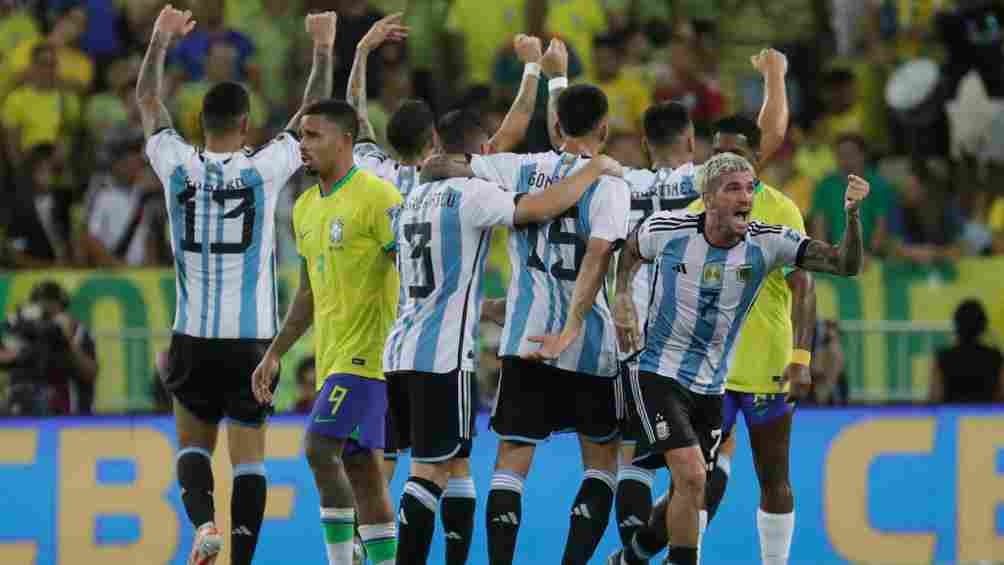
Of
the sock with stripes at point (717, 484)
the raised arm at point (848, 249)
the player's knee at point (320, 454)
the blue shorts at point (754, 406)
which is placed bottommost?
the sock with stripes at point (717, 484)

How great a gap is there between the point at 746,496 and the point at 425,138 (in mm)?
3526

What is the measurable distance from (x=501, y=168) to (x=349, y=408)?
142 cm

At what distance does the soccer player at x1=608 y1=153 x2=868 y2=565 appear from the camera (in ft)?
34.3

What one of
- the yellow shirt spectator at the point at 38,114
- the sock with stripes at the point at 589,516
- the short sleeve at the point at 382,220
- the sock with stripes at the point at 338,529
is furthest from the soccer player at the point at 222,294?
the yellow shirt spectator at the point at 38,114

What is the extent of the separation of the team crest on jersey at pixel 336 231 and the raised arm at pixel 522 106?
1.11 m

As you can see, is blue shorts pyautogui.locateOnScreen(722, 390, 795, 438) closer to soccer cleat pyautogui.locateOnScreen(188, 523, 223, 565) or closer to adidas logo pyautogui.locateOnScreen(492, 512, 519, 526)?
adidas logo pyautogui.locateOnScreen(492, 512, 519, 526)

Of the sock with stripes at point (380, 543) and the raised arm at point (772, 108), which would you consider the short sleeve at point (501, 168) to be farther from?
Answer: the sock with stripes at point (380, 543)

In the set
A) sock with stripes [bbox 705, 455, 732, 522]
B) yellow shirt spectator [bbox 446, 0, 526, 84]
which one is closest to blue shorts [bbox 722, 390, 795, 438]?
sock with stripes [bbox 705, 455, 732, 522]

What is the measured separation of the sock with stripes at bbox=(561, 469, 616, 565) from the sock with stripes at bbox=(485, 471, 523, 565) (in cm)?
38

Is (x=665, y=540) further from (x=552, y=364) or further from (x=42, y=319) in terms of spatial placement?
(x=42, y=319)

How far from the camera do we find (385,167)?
12.3m

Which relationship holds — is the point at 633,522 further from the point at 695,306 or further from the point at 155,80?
the point at 155,80

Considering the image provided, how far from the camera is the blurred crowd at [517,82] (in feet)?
57.6

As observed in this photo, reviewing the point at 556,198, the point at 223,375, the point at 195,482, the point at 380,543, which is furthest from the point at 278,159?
the point at 380,543
